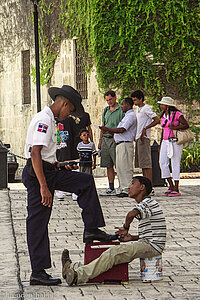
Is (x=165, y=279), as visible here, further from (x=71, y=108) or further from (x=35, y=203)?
(x=71, y=108)

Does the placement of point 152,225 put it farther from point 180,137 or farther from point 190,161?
point 190,161

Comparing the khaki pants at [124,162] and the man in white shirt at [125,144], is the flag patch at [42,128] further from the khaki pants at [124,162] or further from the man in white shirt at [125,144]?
the khaki pants at [124,162]

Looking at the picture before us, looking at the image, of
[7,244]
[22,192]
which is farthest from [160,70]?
[7,244]

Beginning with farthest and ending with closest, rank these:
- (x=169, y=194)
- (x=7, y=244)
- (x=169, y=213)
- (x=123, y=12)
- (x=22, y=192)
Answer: (x=123, y=12), (x=22, y=192), (x=169, y=194), (x=169, y=213), (x=7, y=244)

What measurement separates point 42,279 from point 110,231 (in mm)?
2788

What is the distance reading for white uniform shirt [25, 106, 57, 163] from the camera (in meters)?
5.63

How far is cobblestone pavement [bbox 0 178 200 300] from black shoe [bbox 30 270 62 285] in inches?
1.8

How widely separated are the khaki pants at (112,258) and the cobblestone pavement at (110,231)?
119 millimetres

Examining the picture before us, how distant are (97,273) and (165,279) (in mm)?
621

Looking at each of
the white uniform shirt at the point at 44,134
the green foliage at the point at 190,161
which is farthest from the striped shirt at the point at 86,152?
the green foliage at the point at 190,161

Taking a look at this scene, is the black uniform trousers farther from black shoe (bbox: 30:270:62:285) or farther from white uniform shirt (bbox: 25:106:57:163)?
white uniform shirt (bbox: 25:106:57:163)

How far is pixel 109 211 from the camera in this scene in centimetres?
1036

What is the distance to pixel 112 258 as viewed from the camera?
561cm

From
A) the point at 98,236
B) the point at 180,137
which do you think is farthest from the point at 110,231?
the point at 180,137
